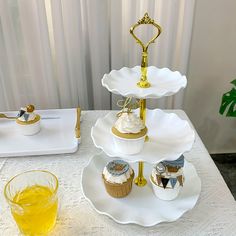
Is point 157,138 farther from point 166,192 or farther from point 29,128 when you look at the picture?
point 29,128

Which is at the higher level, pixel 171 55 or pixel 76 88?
pixel 171 55

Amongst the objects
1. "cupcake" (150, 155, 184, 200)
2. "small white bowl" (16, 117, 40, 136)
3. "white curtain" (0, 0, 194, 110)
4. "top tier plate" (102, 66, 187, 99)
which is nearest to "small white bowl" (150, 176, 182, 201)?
"cupcake" (150, 155, 184, 200)

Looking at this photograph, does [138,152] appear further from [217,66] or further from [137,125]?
[217,66]

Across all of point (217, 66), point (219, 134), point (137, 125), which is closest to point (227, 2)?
point (217, 66)

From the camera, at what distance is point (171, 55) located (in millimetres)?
1237

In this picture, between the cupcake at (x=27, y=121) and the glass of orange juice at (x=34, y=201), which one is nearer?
the glass of orange juice at (x=34, y=201)

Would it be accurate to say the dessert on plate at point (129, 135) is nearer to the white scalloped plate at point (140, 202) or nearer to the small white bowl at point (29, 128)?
the white scalloped plate at point (140, 202)

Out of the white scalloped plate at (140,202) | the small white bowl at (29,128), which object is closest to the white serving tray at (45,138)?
the small white bowl at (29,128)

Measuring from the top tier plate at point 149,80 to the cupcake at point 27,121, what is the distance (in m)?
0.36

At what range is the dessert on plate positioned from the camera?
2.25 feet

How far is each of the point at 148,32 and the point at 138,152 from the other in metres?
0.62

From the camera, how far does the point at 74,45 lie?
116 cm

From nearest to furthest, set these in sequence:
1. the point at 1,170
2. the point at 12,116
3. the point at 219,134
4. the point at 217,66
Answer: the point at 1,170 → the point at 12,116 → the point at 217,66 → the point at 219,134

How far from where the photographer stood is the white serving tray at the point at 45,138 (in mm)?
921
